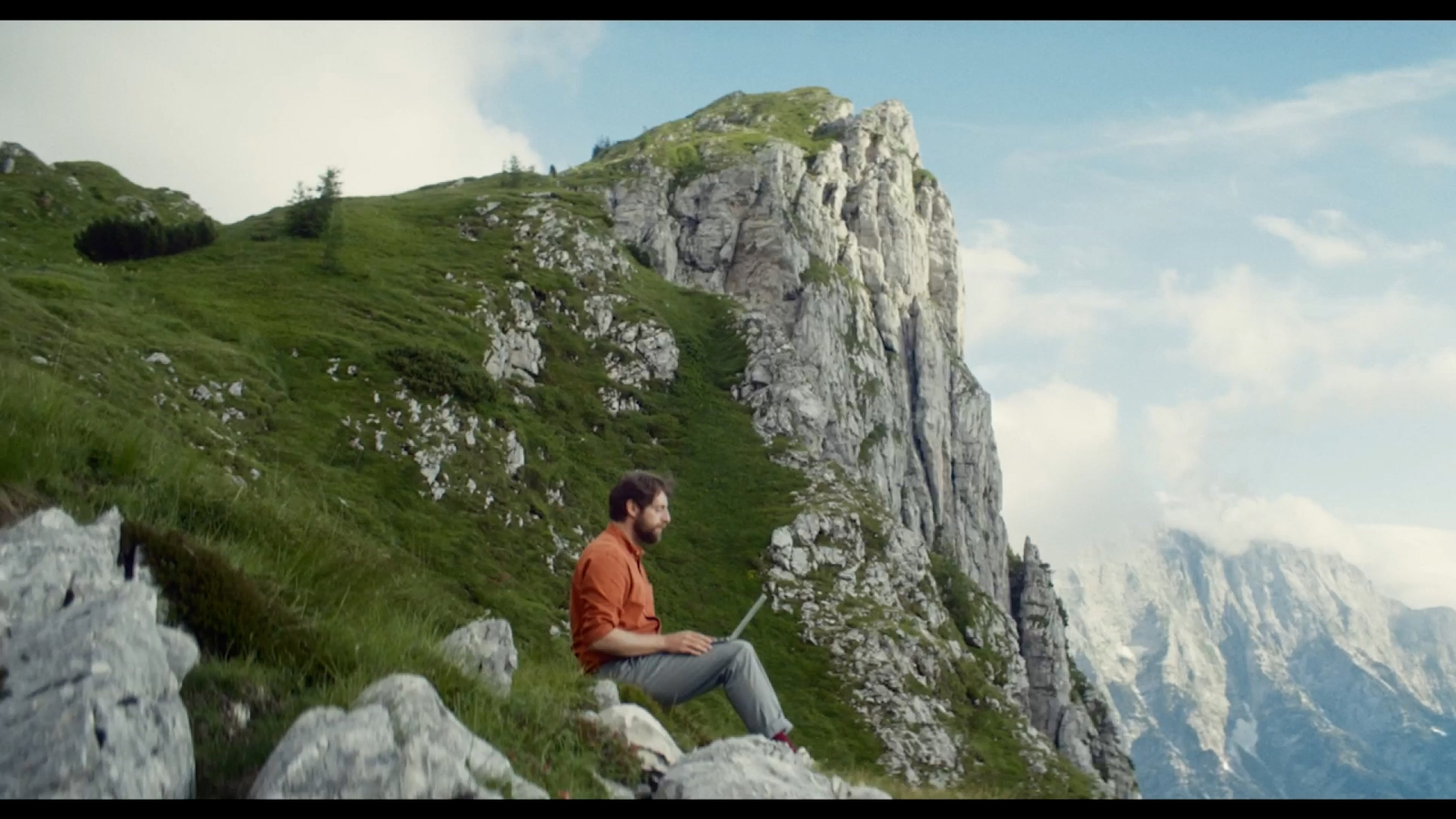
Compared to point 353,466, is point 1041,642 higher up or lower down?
higher up

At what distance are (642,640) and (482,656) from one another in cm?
156

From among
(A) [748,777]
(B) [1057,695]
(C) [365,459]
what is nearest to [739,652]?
(A) [748,777]

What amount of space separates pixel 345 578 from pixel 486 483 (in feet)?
105

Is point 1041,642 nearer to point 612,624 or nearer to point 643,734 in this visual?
point 612,624

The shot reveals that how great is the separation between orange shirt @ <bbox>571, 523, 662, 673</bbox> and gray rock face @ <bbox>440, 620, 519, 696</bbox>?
0.69 meters

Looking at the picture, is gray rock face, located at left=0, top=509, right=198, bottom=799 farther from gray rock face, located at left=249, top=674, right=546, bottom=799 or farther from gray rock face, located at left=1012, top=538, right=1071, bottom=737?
gray rock face, located at left=1012, top=538, right=1071, bottom=737

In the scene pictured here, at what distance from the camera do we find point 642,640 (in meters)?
8.93

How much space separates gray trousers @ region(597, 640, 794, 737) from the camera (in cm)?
851

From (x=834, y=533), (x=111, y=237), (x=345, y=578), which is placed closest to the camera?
(x=345, y=578)

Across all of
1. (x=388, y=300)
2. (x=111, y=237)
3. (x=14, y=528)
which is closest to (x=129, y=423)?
(x=14, y=528)

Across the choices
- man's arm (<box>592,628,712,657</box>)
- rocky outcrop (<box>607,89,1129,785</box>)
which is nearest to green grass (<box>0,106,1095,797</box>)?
man's arm (<box>592,628,712,657</box>)

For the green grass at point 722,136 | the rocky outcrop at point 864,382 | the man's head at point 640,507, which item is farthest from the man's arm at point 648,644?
the green grass at point 722,136
